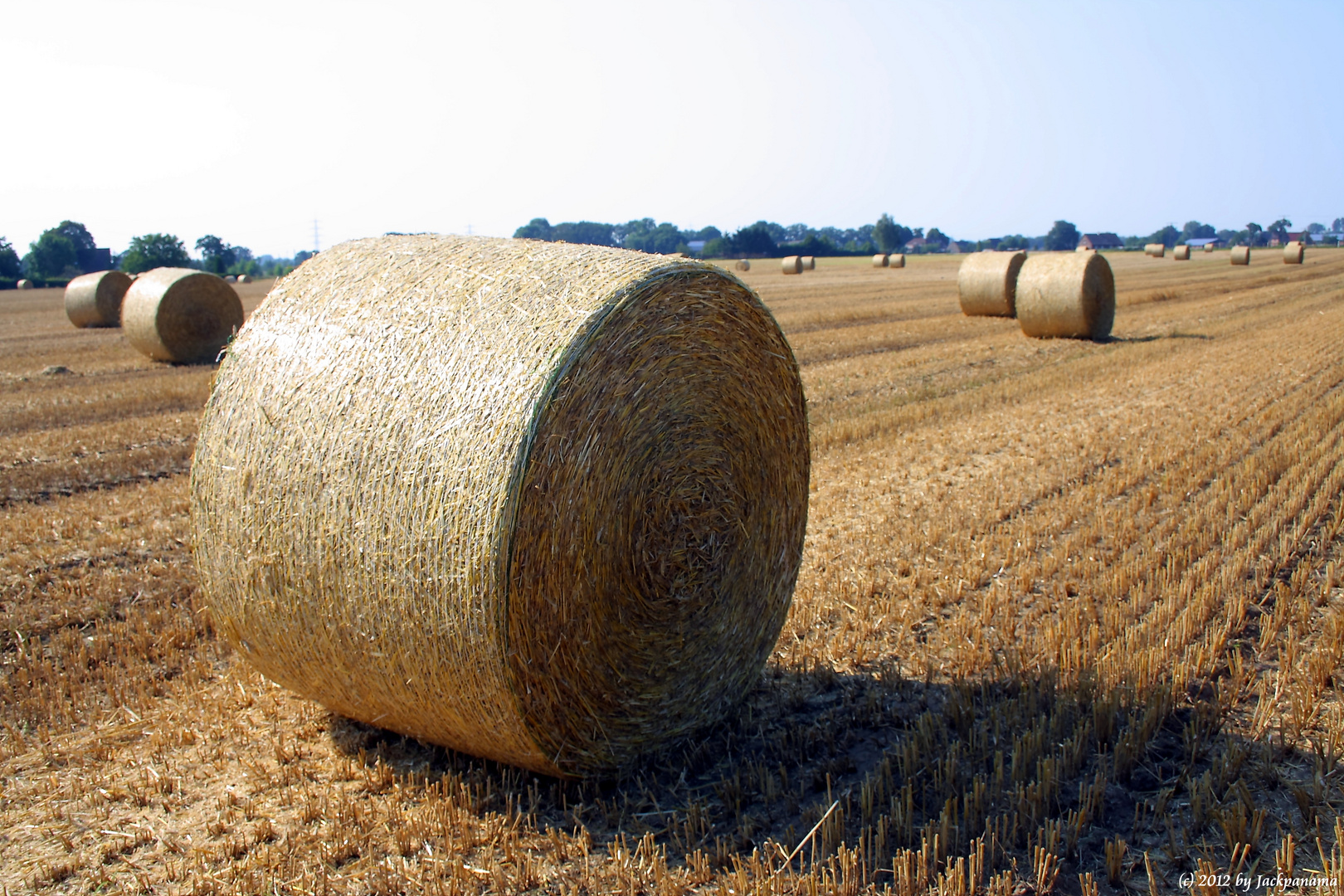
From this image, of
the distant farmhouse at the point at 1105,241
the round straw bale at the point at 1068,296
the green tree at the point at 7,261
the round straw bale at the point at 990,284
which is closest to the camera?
the round straw bale at the point at 1068,296

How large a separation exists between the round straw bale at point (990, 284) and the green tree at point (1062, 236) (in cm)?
8517

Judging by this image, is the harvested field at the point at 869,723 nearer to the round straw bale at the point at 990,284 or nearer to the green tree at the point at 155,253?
the round straw bale at the point at 990,284

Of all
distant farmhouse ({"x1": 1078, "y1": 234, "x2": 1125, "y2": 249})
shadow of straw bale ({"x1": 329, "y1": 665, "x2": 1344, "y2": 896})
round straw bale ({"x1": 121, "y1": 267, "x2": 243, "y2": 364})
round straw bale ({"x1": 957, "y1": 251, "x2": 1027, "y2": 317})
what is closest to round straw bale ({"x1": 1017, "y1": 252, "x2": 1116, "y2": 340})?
round straw bale ({"x1": 957, "y1": 251, "x2": 1027, "y2": 317})

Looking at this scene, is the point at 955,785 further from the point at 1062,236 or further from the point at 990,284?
the point at 1062,236

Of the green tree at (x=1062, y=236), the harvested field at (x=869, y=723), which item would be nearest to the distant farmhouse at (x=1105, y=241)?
the green tree at (x=1062, y=236)

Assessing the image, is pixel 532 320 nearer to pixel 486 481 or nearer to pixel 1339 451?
pixel 486 481

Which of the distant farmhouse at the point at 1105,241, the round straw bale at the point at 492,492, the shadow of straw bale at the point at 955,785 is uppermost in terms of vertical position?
the distant farmhouse at the point at 1105,241

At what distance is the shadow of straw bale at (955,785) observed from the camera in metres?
3.15

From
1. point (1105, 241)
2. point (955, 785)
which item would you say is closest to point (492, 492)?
point (955, 785)

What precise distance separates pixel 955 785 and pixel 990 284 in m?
18.0

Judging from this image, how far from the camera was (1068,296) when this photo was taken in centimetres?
1588

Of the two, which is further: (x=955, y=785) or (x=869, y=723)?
(x=869, y=723)

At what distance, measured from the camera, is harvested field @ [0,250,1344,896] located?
10.3 feet

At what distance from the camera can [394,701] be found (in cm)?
352
